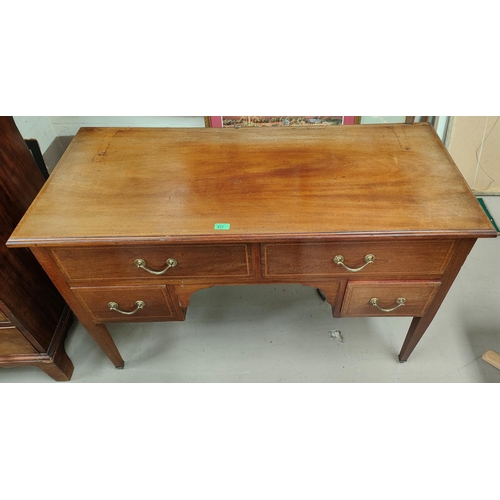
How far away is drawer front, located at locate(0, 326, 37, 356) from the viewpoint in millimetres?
1379

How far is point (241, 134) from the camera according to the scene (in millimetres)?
1422

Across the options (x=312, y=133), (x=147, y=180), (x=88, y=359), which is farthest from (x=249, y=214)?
(x=88, y=359)

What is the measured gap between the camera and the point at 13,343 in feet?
4.70

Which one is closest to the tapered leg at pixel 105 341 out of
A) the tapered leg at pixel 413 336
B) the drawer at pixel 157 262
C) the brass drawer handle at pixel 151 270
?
the drawer at pixel 157 262

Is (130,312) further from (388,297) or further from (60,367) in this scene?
(388,297)

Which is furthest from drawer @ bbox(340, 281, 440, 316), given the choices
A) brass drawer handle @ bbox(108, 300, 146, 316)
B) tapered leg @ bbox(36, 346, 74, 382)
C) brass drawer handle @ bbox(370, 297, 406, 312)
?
tapered leg @ bbox(36, 346, 74, 382)

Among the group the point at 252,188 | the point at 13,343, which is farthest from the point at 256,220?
the point at 13,343

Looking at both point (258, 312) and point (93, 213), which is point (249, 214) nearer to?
point (93, 213)

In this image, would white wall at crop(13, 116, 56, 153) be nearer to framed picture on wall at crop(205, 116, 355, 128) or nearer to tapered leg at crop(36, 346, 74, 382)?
framed picture on wall at crop(205, 116, 355, 128)

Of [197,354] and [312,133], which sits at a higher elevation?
[312,133]

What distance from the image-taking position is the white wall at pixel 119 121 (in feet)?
6.31

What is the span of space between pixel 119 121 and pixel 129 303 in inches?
41.8

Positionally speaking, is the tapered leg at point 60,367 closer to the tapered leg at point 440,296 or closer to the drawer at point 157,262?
the drawer at point 157,262

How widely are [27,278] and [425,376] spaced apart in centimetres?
156
